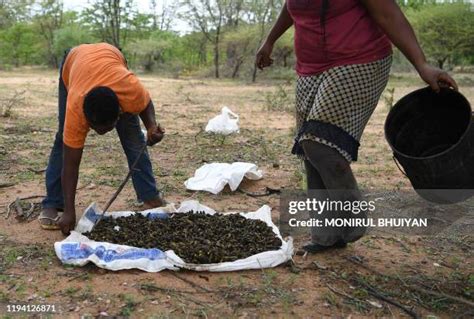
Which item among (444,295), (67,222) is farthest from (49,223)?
(444,295)

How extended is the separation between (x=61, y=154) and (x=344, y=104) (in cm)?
179

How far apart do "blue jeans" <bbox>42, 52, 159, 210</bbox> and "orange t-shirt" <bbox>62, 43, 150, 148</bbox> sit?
0.55 ft

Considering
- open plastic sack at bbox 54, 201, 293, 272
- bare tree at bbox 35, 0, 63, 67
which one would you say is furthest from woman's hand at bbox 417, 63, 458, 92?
bare tree at bbox 35, 0, 63, 67

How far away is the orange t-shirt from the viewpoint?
2.80 m

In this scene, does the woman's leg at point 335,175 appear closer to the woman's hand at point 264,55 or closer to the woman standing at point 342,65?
the woman standing at point 342,65

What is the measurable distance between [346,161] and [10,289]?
1.65m

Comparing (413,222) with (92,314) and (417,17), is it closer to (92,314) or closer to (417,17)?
(92,314)

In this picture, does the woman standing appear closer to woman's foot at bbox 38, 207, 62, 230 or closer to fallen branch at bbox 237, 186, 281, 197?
fallen branch at bbox 237, 186, 281, 197

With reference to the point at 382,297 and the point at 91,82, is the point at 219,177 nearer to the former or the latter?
the point at 91,82

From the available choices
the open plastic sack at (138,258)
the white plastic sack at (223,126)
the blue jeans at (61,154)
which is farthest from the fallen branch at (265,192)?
the white plastic sack at (223,126)

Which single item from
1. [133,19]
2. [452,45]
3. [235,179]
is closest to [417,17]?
[452,45]

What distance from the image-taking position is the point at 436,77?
7.39 ft

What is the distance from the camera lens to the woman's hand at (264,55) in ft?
10.4
